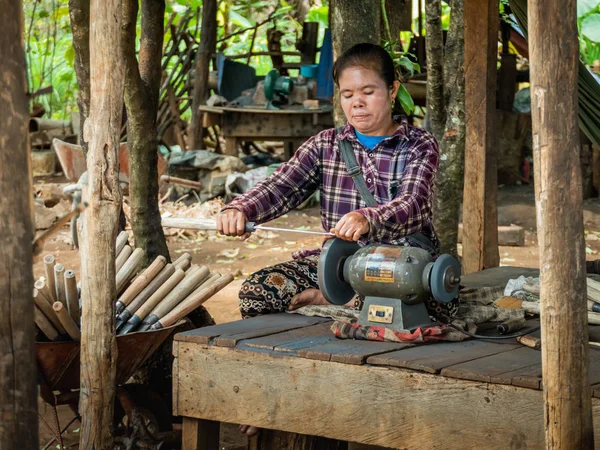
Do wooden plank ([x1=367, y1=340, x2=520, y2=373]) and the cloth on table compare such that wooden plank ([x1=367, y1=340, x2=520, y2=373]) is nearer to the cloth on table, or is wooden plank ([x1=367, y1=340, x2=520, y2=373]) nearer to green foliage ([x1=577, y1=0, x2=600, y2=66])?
the cloth on table

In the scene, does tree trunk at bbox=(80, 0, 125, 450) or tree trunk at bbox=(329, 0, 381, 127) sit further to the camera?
tree trunk at bbox=(329, 0, 381, 127)

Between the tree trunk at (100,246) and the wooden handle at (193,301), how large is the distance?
0.48 meters

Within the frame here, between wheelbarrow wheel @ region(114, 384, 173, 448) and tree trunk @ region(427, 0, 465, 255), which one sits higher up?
tree trunk @ region(427, 0, 465, 255)

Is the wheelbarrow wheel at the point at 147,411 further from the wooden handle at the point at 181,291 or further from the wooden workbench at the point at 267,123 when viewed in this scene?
the wooden workbench at the point at 267,123

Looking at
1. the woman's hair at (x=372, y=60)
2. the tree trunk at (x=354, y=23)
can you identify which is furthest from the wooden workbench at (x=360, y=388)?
the tree trunk at (x=354, y=23)

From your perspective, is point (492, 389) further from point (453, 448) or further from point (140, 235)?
point (140, 235)

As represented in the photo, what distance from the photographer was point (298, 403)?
3.28m

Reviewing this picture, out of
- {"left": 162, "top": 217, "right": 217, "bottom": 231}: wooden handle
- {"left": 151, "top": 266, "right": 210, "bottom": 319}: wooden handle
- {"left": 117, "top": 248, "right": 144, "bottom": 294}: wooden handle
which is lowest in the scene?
{"left": 151, "top": 266, "right": 210, "bottom": 319}: wooden handle

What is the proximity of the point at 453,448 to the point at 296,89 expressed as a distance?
9023mm

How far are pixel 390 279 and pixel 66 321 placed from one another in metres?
1.32

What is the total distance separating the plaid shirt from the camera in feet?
11.9

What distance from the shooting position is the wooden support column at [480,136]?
5148mm

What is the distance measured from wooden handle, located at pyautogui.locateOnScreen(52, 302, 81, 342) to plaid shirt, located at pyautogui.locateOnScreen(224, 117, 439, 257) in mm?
796

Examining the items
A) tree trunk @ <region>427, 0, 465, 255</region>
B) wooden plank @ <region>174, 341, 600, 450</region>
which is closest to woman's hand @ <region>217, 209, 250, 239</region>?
wooden plank @ <region>174, 341, 600, 450</region>
